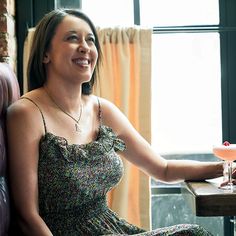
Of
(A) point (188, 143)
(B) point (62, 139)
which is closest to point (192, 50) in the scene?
(A) point (188, 143)

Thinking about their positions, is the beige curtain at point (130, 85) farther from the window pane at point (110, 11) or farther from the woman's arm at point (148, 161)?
the woman's arm at point (148, 161)

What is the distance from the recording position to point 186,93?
226 centimetres

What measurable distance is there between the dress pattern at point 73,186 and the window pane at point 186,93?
86 cm

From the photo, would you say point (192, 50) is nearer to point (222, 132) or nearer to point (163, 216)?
point (222, 132)

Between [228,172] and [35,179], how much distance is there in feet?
2.10

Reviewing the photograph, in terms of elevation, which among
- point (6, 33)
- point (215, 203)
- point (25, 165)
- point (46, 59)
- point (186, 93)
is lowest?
point (215, 203)

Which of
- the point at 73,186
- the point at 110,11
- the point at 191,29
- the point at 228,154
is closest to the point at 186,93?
the point at 191,29

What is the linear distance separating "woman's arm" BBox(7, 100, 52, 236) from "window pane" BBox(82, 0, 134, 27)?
1000 mm

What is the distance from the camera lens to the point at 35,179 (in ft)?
4.33

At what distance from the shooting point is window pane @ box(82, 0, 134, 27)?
2.23 m

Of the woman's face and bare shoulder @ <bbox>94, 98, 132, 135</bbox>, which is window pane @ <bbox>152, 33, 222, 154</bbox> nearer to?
bare shoulder @ <bbox>94, 98, 132, 135</bbox>

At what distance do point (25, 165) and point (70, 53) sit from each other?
1.39 feet

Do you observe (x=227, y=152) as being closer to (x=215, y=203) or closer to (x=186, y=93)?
(x=215, y=203)

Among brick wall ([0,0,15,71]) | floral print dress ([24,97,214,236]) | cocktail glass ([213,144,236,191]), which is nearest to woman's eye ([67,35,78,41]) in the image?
floral print dress ([24,97,214,236])
